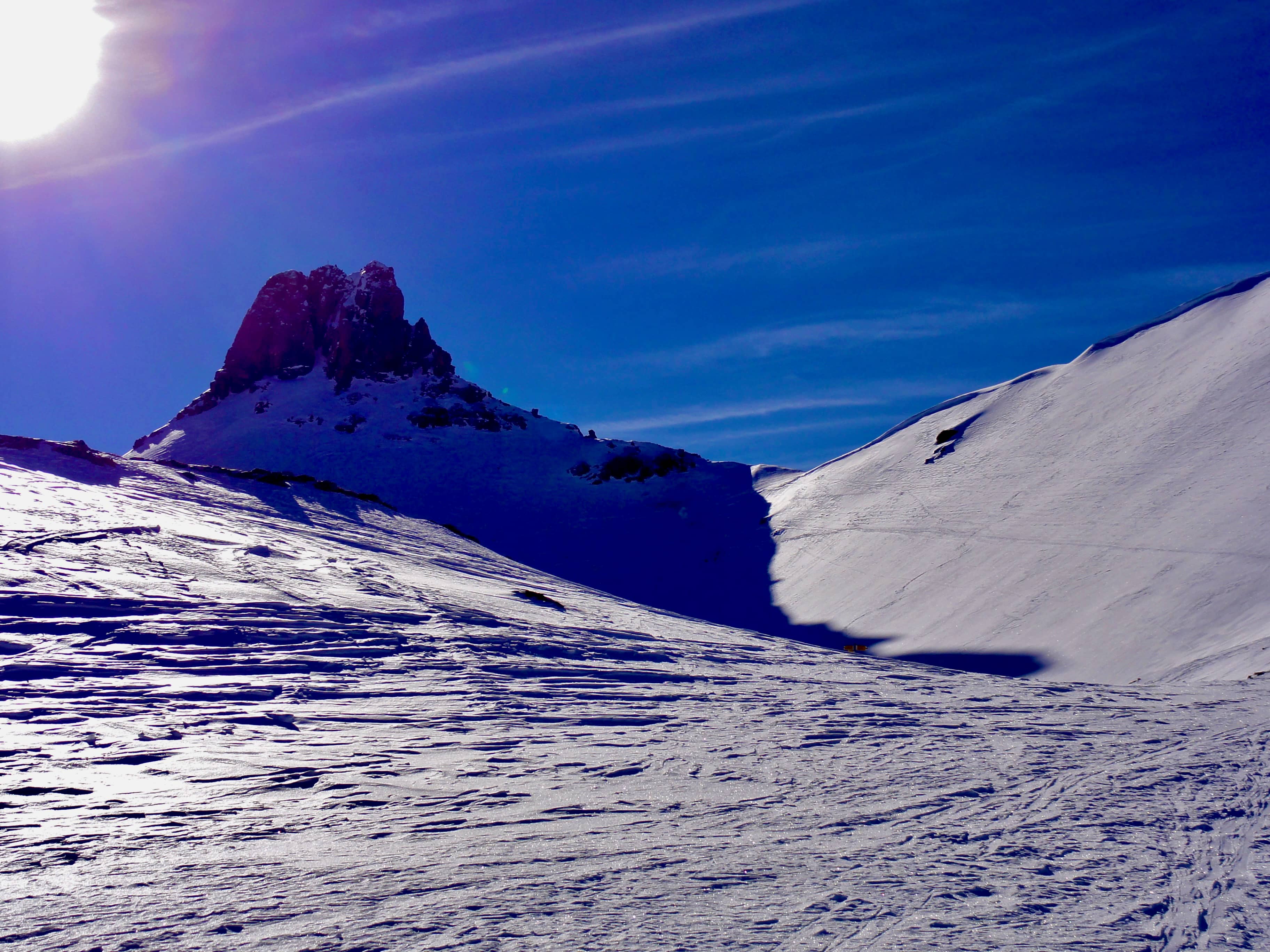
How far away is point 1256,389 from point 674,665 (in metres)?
29.3

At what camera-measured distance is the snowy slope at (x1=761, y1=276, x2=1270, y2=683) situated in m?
22.3

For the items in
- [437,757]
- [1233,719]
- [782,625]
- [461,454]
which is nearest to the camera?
[437,757]

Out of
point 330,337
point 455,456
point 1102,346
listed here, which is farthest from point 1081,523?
point 330,337

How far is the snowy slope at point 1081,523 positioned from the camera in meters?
22.3

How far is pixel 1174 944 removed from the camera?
14.9ft

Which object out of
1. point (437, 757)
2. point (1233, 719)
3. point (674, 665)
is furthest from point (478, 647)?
point (1233, 719)

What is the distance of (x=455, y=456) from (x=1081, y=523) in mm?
53256

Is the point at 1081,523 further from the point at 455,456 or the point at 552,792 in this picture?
the point at 455,456

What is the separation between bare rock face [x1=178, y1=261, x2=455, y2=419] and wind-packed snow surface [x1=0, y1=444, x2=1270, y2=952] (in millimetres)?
78591

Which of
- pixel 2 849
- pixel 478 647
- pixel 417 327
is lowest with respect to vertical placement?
pixel 2 849

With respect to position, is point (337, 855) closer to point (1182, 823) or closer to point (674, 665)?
point (1182, 823)

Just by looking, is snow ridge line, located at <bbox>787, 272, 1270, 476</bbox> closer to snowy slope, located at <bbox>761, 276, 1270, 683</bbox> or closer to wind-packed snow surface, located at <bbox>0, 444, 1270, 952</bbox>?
snowy slope, located at <bbox>761, 276, 1270, 683</bbox>

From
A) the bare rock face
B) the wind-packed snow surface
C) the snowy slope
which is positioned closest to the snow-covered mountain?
the bare rock face

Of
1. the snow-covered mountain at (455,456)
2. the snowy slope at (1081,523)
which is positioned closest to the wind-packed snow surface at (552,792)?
the snowy slope at (1081,523)
